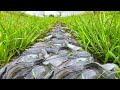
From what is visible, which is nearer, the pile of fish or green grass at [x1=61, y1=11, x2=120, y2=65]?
the pile of fish

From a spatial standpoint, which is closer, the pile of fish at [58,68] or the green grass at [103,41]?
the pile of fish at [58,68]

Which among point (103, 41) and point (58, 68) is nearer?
point (58, 68)

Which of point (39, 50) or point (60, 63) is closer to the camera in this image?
point (60, 63)
